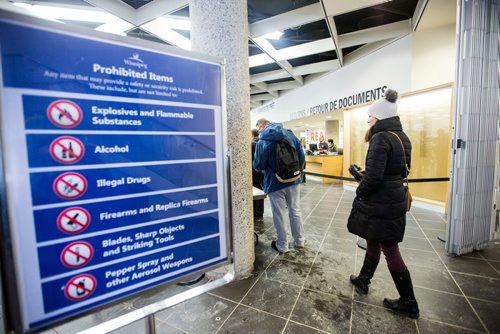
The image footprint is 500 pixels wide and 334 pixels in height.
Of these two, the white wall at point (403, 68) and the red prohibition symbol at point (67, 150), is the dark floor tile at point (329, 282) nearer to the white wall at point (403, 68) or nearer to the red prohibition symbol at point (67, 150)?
the red prohibition symbol at point (67, 150)

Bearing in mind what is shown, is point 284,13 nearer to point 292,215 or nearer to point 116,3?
point 116,3

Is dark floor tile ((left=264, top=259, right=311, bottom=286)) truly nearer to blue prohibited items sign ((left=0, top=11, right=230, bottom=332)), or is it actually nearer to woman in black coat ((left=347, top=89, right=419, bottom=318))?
woman in black coat ((left=347, top=89, right=419, bottom=318))

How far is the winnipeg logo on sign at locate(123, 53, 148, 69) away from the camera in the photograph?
95 cm

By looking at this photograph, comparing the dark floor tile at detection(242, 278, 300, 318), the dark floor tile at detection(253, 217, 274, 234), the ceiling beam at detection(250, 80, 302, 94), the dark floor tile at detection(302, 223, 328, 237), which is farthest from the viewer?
the ceiling beam at detection(250, 80, 302, 94)

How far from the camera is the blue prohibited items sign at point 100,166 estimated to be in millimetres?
751

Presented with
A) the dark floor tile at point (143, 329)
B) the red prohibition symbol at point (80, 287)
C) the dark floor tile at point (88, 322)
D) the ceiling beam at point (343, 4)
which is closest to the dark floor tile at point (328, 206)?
the dark floor tile at point (143, 329)

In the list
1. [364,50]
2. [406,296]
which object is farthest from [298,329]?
[364,50]

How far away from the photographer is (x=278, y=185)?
285 centimetres

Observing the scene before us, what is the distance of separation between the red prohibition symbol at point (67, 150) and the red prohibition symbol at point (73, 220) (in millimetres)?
195

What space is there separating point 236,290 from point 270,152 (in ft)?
5.30

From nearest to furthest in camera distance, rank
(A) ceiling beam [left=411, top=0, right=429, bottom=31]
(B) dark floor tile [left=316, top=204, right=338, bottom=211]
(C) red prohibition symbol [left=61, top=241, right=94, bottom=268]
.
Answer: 1. (C) red prohibition symbol [left=61, top=241, right=94, bottom=268]
2. (A) ceiling beam [left=411, top=0, right=429, bottom=31]
3. (B) dark floor tile [left=316, top=204, right=338, bottom=211]

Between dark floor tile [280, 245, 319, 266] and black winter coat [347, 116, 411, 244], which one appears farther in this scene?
dark floor tile [280, 245, 319, 266]

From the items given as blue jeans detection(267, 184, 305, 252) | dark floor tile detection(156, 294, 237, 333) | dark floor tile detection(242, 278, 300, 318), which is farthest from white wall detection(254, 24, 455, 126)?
dark floor tile detection(156, 294, 237, 333)

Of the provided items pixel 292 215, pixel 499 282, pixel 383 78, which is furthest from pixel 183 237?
pixel 383 78
